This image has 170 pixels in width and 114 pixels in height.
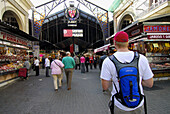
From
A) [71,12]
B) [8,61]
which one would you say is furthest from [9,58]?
[71,12]

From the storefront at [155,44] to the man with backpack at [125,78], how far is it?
621 centimetres

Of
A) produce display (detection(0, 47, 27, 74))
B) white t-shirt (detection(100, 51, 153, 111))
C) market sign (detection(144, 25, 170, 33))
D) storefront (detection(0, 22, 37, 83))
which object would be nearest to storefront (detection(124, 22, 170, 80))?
market sign (detection(144, 25, 170, 33))

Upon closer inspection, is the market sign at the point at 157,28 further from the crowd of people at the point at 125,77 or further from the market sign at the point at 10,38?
the market sign at the point at 10,38

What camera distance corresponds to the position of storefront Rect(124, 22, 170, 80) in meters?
7.27

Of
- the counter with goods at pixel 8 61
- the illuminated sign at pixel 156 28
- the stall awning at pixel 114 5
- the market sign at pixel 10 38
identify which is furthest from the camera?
the stall awning at pixel 114 5

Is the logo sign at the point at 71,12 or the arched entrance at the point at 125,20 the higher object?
the logo sign at the point at 71,12

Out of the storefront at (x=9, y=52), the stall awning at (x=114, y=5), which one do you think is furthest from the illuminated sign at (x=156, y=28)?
the stall awning at (x=114, y=5)

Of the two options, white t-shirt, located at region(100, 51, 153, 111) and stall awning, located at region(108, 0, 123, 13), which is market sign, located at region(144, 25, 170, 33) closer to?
white t-shirt, located at region(100, 51, 153, 111)

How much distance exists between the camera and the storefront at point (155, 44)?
7.27 m

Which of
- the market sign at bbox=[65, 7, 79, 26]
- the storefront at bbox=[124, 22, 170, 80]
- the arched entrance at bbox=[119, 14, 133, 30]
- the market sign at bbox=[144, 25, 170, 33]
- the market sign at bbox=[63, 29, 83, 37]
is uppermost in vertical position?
the market sign at bbox=[65, 7, 79, 26]

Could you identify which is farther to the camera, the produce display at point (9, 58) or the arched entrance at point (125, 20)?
the arched entrance at point (125, 20)

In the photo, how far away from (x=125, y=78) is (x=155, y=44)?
717 centimetres

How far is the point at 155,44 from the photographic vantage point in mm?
7582

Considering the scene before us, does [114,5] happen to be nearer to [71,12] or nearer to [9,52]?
[71,12]
